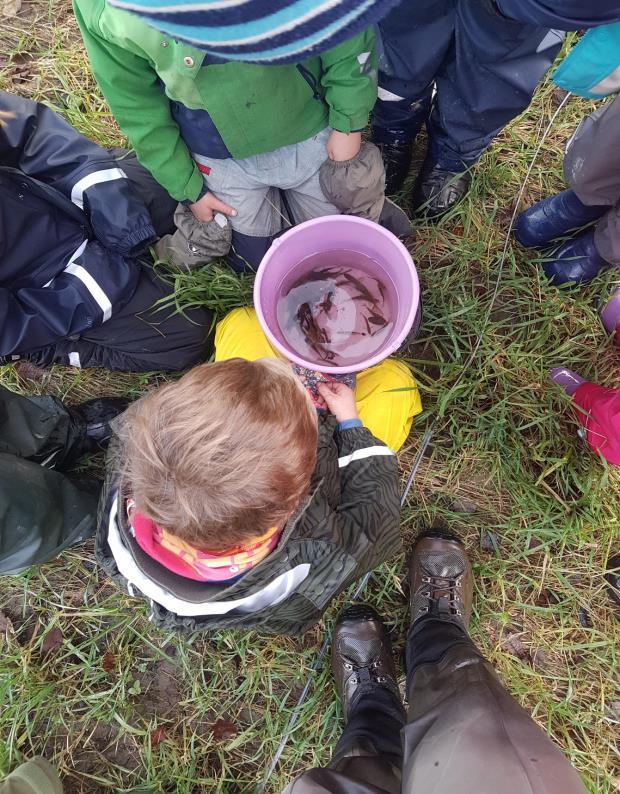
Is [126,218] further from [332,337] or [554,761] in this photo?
[554,761]

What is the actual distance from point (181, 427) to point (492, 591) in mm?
1420

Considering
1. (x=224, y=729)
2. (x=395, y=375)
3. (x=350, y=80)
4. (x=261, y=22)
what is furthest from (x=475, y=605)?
(x=261, y=22)

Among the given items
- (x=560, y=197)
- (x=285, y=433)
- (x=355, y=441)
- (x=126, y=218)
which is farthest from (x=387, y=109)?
(x=285, y=433)

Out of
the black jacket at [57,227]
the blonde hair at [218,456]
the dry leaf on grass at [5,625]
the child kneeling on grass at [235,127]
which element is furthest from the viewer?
the dry leaf on grass at [5,625]

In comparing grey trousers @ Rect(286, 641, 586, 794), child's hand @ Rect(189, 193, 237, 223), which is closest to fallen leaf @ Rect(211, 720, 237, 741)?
grey trousers @ Rect(286, 641, 586, 794)

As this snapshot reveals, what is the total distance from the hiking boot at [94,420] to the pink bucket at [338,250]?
0.79m

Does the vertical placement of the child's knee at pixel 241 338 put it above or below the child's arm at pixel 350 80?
below

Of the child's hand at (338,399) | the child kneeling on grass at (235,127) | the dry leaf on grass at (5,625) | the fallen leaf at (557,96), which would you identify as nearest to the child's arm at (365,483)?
the child's hand at (338,399)

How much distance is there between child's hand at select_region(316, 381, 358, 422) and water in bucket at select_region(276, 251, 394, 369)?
0.16 metres

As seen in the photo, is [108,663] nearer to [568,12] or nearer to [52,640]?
[52,640]

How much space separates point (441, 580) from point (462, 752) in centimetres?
87

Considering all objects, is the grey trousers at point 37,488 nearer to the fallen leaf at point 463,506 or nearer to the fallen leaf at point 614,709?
the fallen leaf at point 463,506

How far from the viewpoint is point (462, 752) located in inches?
37.4

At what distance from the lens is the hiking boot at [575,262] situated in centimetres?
184
